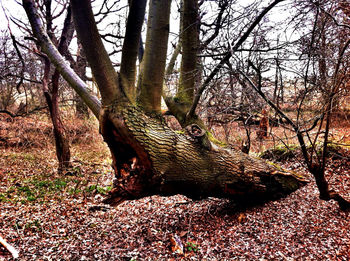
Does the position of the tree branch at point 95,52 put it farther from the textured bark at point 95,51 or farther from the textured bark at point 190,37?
the textured bark at point 190,37

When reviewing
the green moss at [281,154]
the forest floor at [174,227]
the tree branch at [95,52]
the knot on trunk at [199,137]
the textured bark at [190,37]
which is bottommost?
the forest floor at [174,227]

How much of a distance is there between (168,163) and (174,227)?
1.22m

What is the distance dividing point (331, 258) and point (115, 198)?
2.51 meters

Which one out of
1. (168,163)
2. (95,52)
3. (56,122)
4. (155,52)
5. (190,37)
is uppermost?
(190,37)

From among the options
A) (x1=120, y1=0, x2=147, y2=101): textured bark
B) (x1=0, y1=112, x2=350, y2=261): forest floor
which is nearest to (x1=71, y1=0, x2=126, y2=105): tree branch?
(x1=120, y1=0, x2=147, y2=101): textured bark

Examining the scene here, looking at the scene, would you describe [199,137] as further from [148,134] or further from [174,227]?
[174,227]

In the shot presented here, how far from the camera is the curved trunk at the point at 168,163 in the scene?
2.51 m

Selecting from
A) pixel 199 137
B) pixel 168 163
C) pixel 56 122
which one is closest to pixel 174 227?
pixel 168 163

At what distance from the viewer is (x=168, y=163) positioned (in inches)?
99.9

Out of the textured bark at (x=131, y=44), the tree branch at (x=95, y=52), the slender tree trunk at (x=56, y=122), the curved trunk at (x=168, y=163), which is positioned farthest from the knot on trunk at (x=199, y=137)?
the slender tree trunk at (x=56, y=122)

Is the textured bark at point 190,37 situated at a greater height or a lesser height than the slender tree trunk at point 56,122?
greater

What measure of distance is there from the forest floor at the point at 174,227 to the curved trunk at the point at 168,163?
47 cm

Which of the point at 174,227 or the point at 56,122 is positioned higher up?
the point at 56,122

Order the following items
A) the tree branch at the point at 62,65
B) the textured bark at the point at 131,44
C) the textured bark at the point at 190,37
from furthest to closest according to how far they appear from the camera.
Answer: the textured bark at the point at 190,37
the tree branch at the point at 62,65
the textured bark at the point at 131,44
